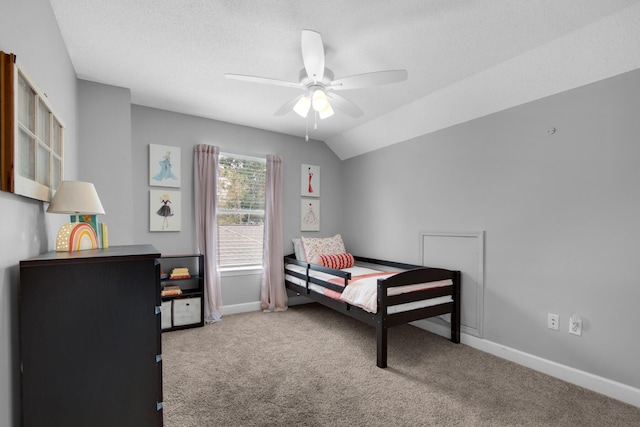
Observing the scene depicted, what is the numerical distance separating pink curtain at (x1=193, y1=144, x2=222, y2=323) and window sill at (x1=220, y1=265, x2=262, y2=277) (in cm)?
17

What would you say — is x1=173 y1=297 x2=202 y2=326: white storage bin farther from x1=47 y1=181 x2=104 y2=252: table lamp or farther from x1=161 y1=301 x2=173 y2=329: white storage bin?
x1=47 y1=181 x2=104 y2=252: table lamp

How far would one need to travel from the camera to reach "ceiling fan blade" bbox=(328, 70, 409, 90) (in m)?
1.93

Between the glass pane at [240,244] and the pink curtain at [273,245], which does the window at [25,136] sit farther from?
the pink curtain at [273,245]

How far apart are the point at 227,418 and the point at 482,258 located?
2366 millimetres

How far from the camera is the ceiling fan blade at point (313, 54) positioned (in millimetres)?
1647

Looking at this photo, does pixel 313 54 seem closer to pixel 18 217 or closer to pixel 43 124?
pixel 43 124

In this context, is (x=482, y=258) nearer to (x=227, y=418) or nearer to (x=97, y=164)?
(x=227, y=418)

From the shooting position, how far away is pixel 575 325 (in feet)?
7.21

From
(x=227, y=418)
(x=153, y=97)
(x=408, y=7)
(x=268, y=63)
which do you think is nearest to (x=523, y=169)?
(x=408, y=7)

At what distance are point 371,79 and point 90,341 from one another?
78.7 inches

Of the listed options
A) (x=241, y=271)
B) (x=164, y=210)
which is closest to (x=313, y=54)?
(x=164, y=210)

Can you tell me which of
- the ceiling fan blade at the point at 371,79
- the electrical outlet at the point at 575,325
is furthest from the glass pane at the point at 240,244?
the electrical outlet at the point at 575,325

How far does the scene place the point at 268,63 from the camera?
236 centimetres

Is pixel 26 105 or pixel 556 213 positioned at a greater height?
pixel 26 105
